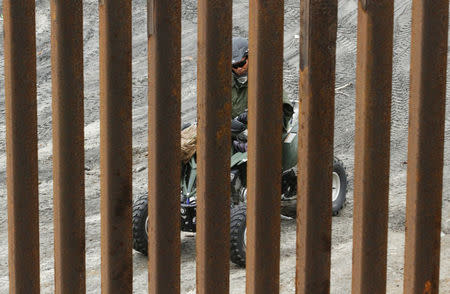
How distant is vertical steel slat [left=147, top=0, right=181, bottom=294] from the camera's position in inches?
78.1

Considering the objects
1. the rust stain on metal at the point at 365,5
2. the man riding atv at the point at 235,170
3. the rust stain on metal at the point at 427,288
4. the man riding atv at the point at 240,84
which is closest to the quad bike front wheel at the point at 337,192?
the man riding atv at the point at 235,170

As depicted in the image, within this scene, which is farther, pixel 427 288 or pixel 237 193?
pixel 237 193

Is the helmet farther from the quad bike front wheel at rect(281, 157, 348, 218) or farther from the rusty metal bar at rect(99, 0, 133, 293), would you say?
the rusty metal bar at rect(99, 0, 133, 293)

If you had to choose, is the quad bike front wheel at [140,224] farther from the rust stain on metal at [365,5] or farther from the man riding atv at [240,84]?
the rust stain on metal at [365,5]

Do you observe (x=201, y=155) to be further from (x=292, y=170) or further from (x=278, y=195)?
(x=292, y=170)

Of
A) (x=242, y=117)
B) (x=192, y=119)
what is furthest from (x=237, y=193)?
(x=192, y=119)

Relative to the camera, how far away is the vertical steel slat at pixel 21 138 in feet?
6.55

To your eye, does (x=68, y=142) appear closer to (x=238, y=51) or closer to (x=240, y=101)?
(x=238, y=51)

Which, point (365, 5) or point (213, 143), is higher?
point (365, 5)

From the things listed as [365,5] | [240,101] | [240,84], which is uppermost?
[365,5]

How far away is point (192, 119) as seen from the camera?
9.98m

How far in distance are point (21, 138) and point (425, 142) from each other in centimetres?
90

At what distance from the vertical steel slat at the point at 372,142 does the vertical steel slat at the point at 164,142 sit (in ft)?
1.33

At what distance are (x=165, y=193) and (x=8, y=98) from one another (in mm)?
399
